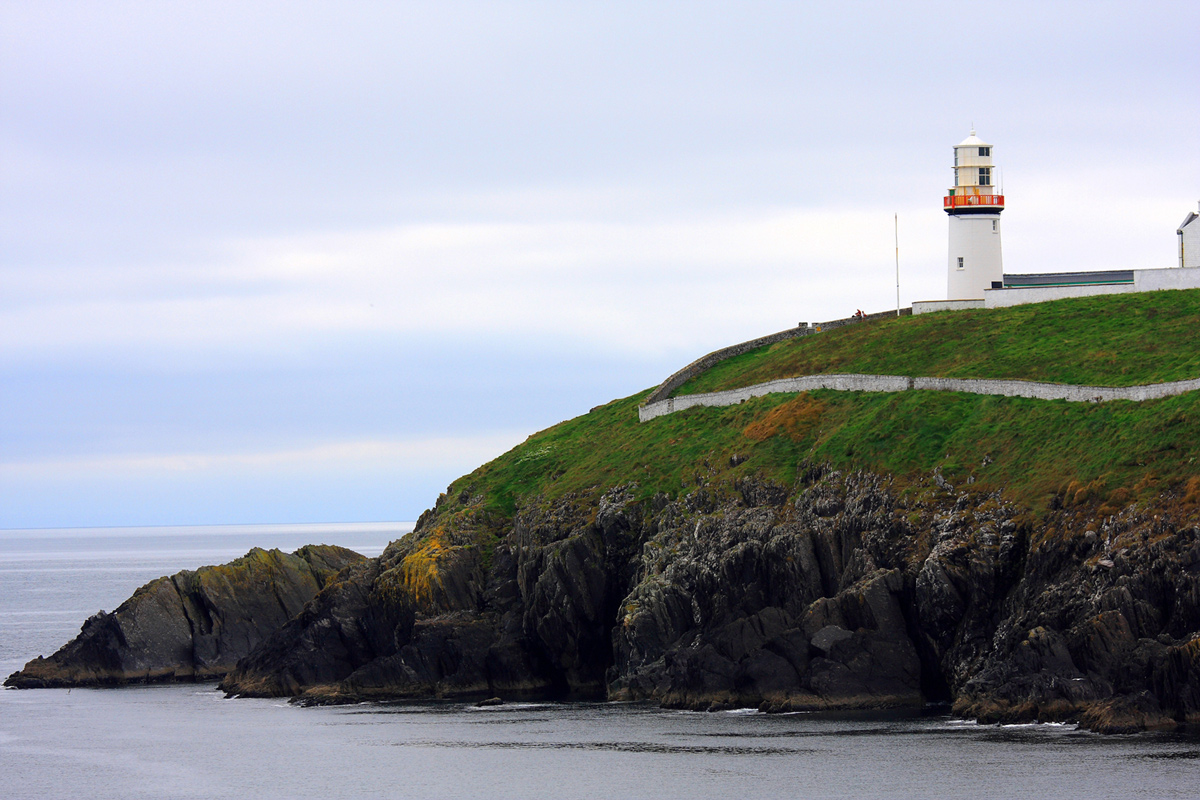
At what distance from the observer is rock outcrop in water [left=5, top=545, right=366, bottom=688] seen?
4031 inches

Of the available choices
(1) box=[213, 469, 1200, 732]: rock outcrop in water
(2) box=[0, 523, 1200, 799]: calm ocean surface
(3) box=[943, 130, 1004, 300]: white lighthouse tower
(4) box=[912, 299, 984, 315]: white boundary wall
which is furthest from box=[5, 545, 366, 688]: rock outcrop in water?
(3) box=[943, 130, 1004, 300]: white lighthouse tower

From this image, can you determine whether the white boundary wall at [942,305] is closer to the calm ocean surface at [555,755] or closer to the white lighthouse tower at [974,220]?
the white lighthouse tower at [974,220]

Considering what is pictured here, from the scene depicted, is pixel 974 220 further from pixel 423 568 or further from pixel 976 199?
pixel 423 568

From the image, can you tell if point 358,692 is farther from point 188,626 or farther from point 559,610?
point 188,626

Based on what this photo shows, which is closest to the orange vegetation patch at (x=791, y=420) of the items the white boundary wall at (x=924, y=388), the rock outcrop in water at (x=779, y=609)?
the white boundary wall at (x=924, y=388)

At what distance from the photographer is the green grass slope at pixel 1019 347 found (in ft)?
288

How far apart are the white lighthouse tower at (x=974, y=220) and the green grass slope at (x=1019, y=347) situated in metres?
5.75

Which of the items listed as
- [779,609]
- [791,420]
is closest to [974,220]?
[791,420]

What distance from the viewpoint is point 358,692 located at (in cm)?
8944

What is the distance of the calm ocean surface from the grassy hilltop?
15.9 metres

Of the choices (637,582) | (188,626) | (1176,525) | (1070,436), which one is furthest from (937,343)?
(188,626)

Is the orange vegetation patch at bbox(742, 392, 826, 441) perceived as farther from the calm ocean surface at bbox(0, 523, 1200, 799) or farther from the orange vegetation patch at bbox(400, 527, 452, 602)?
the calm ocean surface at bbox(0, 523, 1200, 799)

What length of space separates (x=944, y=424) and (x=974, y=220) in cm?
3380

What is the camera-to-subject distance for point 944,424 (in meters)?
85.4
